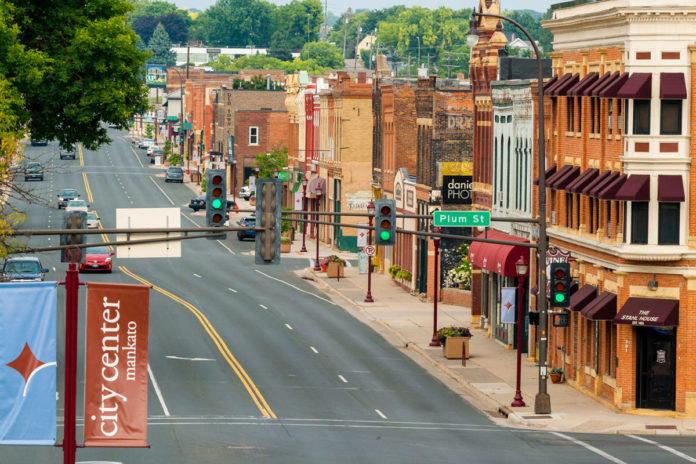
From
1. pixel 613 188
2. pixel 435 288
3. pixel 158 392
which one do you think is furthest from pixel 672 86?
pixel 158 392

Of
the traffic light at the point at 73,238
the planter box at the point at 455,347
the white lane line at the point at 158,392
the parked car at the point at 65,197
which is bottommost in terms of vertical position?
the white lane line at the point at 158,392

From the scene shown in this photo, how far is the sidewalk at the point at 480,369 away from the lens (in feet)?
136

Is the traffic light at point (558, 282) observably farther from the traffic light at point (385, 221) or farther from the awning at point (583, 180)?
the traffic light at point (385, 221)

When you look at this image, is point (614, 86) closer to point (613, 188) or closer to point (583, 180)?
point (613, 188)

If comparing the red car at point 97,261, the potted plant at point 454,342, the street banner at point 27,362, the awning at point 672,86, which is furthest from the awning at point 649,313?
the red car at point 97,261

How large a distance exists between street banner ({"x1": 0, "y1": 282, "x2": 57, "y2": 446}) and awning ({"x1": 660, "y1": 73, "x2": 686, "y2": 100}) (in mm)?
23293

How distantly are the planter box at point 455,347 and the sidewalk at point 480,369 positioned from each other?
1.12 ft

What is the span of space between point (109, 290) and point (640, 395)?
22.9 meters

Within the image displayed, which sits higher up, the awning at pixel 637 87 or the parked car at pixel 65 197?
the awning at pixel 637 87

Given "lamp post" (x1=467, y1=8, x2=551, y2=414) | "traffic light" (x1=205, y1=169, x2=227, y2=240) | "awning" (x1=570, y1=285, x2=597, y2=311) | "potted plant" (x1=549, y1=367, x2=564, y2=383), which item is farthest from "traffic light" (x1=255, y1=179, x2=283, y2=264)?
"potted plant" (x1=549, y1=367, x2=564, y2=383)

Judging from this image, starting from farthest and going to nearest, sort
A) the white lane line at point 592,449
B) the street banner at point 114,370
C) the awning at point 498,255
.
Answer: the awning at point 498,255 < the white lane line at point 592,449 < the street banner at point 114,370

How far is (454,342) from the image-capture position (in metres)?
53.4

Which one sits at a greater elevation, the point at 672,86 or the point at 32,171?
the point at 672,86

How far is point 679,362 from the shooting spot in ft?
139
